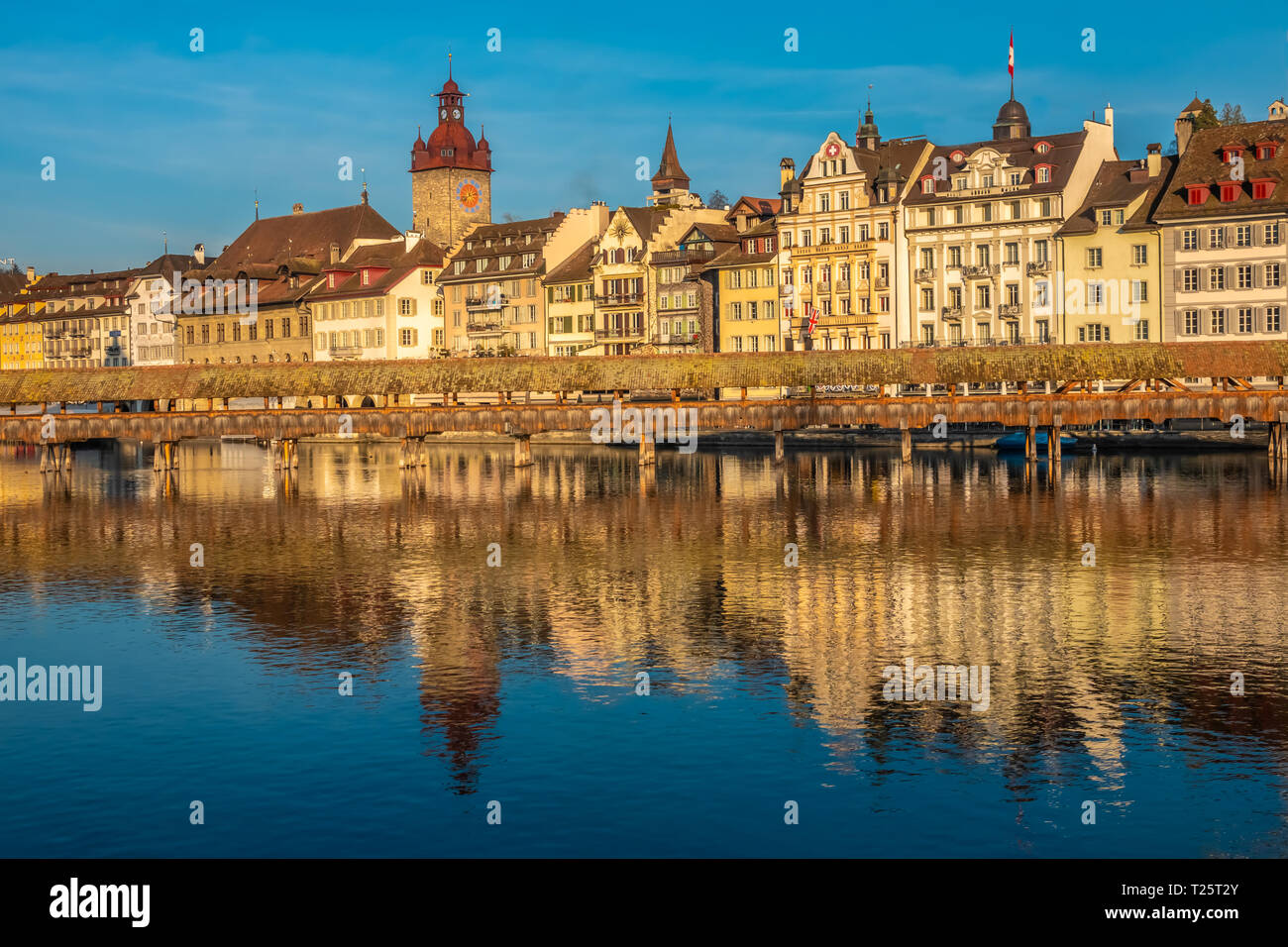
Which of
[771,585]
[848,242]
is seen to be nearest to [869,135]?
[848,242]

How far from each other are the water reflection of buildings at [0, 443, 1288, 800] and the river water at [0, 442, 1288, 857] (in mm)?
148

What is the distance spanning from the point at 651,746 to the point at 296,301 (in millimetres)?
117128

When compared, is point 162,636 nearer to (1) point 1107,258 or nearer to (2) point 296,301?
(1) point 1107,258

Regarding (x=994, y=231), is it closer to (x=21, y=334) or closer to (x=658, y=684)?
(x=658, y=684)

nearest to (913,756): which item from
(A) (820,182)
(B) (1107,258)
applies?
(B) (1107,258)

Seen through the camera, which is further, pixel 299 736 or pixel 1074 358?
pixel 1074 358

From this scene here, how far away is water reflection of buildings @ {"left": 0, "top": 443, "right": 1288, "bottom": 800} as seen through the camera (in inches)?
952

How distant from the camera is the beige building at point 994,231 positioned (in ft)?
299

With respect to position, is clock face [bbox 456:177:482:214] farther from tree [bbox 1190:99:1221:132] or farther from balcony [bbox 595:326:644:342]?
tree [bbox 1190:99:1221:132]

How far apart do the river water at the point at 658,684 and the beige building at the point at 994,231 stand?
4083 cm

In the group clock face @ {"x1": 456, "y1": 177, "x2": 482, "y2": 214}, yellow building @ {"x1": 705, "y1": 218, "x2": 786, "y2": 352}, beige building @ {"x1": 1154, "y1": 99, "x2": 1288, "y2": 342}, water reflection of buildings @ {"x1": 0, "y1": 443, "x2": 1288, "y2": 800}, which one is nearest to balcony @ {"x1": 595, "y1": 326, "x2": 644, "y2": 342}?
yellow building @ {"x1": 705, "y1": 218, "x2": 786, "y2": 352}

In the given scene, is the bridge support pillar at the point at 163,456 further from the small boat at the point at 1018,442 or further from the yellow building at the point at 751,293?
the small boat at the point at 1018,442

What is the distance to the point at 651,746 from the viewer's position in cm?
2198

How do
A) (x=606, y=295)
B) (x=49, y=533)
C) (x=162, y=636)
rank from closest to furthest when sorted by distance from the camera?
(x=162, y=636) → (x=49, y=533) → (x=606, y=295)
